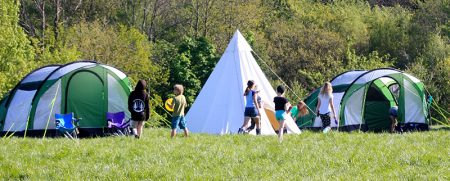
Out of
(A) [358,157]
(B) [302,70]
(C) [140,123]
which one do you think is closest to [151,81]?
(B) [302,70]

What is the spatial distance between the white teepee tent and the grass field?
4056 millimetres

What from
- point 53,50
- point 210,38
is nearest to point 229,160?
point 53,50

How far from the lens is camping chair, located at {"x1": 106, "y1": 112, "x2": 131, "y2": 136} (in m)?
18.1

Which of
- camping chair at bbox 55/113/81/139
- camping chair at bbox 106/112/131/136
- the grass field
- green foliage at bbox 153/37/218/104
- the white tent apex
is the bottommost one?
green foliage at bbox 153/37/218/104

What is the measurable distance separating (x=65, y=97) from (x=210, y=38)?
28.2 m

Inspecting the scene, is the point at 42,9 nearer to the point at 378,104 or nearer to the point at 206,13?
the point at 206,13

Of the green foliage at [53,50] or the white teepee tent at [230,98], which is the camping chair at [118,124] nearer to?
A: the white teepee tent at [230,98]

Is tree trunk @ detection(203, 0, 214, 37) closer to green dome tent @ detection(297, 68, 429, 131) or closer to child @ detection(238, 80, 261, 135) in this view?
green dome tent @ detection(297, 68, 429, 131)

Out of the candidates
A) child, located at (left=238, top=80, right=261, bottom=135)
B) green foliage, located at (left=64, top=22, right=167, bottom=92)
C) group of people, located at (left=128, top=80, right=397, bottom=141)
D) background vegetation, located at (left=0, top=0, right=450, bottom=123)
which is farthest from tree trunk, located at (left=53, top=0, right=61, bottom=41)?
group of people, located at (left=128, top=80, right=397, bottom=141)

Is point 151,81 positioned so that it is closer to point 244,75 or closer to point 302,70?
point 302,70

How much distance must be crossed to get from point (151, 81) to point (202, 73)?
120 inches

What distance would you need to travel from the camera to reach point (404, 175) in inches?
371

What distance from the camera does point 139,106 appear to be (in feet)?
50.4

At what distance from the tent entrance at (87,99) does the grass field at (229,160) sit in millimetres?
5477
